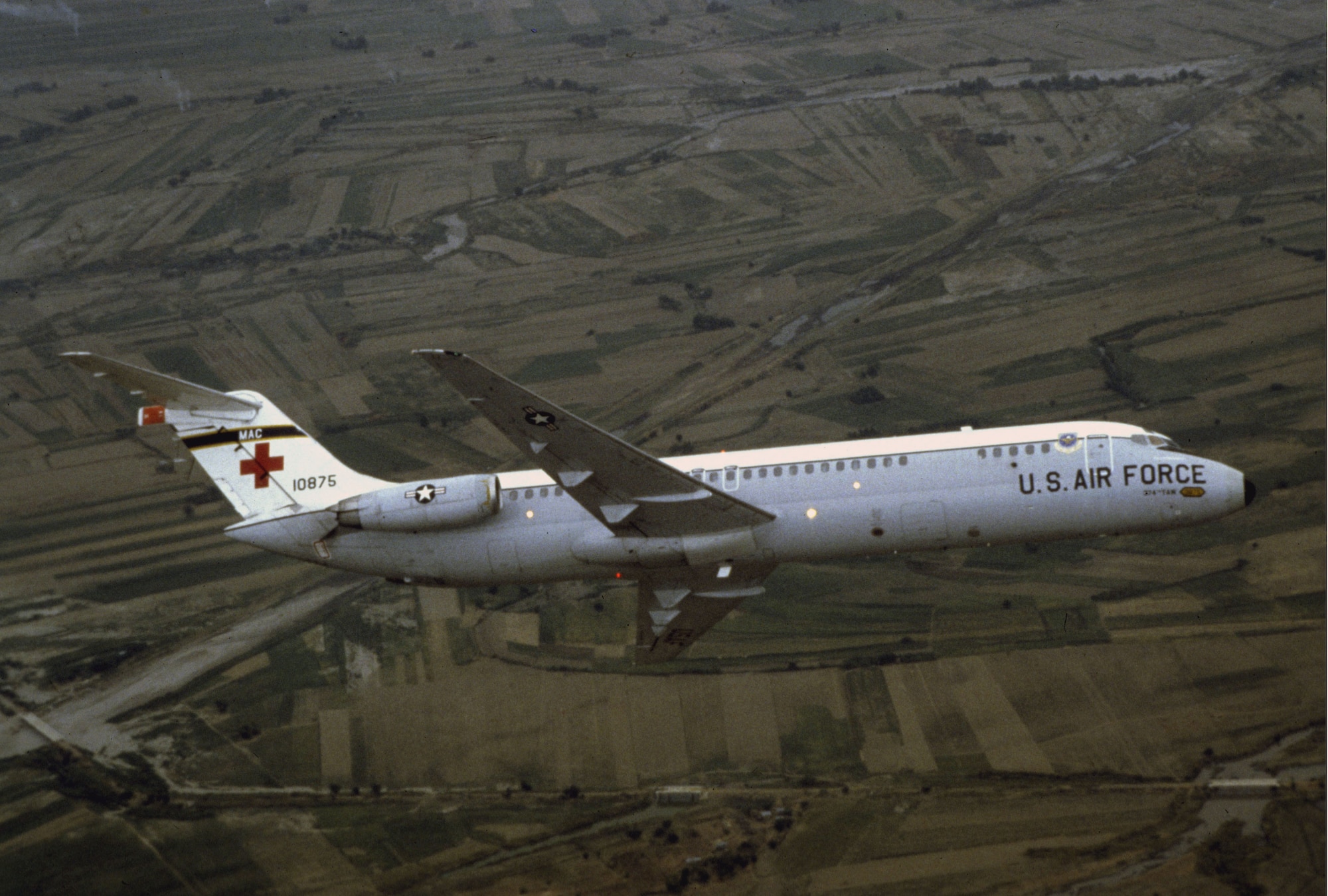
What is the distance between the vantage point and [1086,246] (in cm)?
13062

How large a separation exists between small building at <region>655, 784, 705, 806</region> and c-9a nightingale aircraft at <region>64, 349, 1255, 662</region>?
2755 cm

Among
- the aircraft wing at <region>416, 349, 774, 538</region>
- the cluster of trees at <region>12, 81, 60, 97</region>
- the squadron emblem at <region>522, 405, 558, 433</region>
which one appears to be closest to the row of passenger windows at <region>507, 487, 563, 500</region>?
the aircraft wing at <region>416, 349, 774, 538</region>

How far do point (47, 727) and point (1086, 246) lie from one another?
105268mm

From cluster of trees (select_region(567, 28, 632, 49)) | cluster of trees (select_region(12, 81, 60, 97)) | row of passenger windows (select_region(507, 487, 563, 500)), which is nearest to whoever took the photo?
row of passenger windows (select_region(507, 487, 563, 500))

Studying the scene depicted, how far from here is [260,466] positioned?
51.3 m

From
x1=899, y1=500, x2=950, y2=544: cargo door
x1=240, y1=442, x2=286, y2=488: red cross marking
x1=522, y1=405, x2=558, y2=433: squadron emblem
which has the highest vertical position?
x1=240, y1=442, x2=286, y2=488: red cross marking

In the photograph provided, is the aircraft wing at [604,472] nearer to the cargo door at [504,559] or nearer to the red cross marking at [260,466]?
the cargo door at [504,559]

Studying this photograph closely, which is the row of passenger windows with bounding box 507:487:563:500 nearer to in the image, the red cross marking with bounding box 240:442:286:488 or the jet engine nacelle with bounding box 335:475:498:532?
the jet engine nacelle with bounding box 335:475:498:532

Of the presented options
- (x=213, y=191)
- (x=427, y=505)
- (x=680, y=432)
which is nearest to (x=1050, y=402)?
(x=680, y=432)

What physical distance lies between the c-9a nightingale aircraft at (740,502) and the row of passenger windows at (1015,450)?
54mm

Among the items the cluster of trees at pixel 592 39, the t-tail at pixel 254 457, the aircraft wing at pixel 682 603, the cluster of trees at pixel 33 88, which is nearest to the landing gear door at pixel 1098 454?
the aircraft wing at pixel 682 603

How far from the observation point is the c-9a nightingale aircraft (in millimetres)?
44438

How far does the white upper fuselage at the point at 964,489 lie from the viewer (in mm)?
44938

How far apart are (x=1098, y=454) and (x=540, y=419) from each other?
20.0 metres
